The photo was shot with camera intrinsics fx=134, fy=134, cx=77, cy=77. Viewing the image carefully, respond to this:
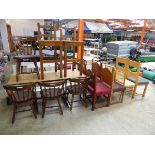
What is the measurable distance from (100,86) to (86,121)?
0.89 metres

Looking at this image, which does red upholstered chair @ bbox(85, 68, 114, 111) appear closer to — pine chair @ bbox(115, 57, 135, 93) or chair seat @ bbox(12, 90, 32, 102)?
pine chair @ bbox(115, 57, 135, 93)

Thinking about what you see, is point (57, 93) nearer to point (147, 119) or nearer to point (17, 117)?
point (17, 117)

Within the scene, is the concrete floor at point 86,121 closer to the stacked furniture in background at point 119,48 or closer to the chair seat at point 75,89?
the chair seat at point 75,89


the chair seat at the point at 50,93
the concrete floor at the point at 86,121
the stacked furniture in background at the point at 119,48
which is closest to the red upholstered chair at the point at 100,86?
the concrete floor at the point at 86,121

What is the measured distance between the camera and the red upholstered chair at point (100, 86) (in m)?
2.85

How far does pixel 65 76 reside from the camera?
293 centimetres

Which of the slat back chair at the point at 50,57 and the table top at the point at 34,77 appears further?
the table top at the point at 34,77

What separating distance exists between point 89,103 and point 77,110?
424mm

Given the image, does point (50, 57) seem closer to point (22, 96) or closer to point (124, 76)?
point (22, 96)

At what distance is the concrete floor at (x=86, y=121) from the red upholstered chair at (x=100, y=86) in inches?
12.0

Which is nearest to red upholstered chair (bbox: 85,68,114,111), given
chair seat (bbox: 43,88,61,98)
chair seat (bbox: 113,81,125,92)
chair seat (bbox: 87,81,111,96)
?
chair seat (bbox: 87,81,111,96)

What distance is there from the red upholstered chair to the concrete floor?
30cm

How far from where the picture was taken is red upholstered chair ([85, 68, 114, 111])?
285 cm
